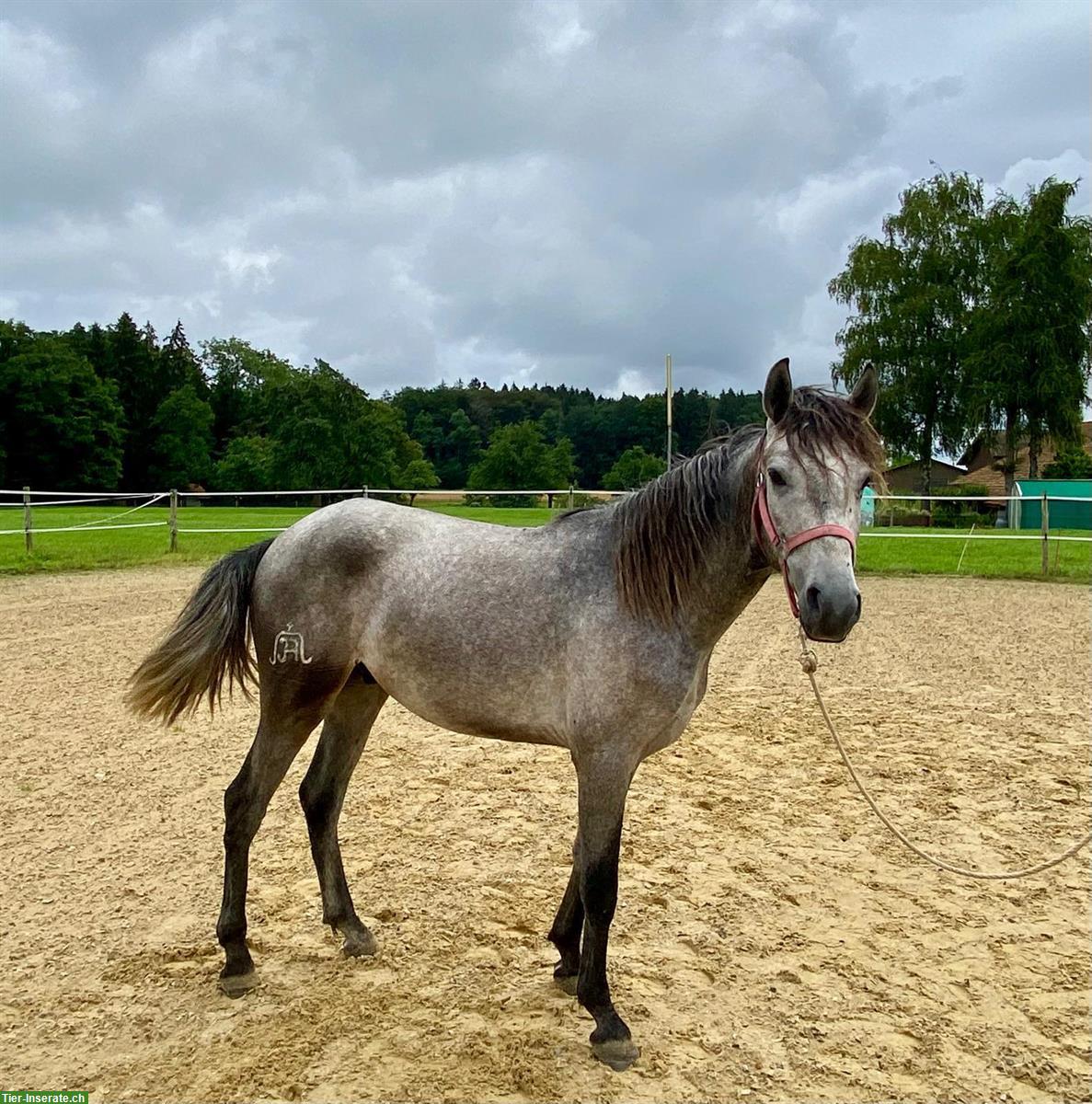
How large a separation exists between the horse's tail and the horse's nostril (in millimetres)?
2081

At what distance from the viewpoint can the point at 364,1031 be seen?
2.66 meters

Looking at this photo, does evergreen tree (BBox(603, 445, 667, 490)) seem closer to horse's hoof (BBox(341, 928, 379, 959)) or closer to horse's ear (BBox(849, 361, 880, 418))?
horse's hoof (BBox(341, 928, 379, 959))

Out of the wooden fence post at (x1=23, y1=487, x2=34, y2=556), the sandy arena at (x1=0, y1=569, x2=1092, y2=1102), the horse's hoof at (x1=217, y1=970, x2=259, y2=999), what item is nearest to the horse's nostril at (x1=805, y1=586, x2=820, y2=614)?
the sandy arena at (x1=0, y1=569, x2=1092, y2=1102)

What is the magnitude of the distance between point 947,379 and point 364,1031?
35.1m

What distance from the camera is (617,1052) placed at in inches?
99.9

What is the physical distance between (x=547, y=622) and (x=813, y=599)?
88 cm

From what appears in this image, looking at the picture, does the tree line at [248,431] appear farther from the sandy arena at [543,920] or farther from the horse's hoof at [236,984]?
the horse's hoof at [236,984]

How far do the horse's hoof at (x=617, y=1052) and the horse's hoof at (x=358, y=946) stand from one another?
971mm

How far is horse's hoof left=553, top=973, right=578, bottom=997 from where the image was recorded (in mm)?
2922

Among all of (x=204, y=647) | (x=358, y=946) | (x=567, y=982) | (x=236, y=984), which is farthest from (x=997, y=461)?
(x=236, y=984)

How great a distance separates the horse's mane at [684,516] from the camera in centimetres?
257

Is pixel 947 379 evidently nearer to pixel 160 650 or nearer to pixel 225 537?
pixel 225 537

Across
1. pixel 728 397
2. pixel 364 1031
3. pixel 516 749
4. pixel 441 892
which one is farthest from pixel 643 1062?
pixel 728 397

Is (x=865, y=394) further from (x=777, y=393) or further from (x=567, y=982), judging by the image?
(x=567, y=982)
